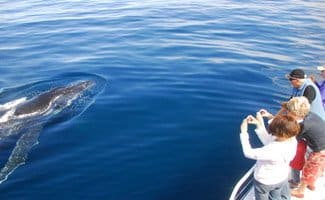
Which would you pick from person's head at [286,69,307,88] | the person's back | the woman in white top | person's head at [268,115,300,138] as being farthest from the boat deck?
person's head at [286,69,307,88]

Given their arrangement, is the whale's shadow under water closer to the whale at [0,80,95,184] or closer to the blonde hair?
the whale at [0,80,95,184]

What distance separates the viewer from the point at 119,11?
118 feet

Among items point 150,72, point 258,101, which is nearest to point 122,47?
point 150,72

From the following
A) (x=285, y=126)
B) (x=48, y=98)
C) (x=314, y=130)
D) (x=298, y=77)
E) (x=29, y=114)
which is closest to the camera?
(x=285, y=126)

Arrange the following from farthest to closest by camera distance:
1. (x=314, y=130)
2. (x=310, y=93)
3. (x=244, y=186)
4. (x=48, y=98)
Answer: (x=48, y=98) → (x=244, y=186) → (x=310, y=93) → (x=314, y=130)

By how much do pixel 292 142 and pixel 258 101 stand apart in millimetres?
8685

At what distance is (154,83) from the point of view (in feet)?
59.5

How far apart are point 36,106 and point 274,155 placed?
11033mm

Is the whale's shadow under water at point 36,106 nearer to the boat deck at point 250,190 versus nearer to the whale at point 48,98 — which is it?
the whale at point 48,98

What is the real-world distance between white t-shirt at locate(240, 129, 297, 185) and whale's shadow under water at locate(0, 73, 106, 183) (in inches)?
279

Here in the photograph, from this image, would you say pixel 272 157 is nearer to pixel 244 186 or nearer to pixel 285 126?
pixel 285 126

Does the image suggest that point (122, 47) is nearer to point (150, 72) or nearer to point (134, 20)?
point (150, 72)

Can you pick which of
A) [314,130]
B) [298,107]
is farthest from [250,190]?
[298,107]

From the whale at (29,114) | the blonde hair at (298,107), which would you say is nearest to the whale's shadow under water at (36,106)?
the whale at (29,114)
